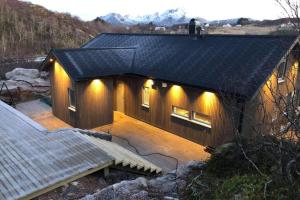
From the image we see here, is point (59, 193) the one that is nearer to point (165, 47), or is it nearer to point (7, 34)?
point (165, 47)

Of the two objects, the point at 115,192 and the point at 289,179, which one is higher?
the point at 289,179

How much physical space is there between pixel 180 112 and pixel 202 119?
121cm

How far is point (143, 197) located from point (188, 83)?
24.1 ft

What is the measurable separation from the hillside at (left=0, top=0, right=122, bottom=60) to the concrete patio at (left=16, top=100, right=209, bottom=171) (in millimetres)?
15332

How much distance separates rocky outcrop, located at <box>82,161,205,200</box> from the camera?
15.4ft

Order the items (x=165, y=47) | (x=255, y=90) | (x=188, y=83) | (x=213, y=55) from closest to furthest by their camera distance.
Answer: (x=255, y=90)
(x=188, y=83)
(x=213, y=55)
(x=165, y=47)

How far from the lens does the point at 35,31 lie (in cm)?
3700

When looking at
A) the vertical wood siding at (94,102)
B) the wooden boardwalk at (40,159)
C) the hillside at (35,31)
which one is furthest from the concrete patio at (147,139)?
the hillside at (35,31)

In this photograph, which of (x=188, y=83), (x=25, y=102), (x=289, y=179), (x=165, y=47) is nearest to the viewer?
(x=289, y=179)

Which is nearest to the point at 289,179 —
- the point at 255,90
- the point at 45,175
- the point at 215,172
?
the point at 215,172

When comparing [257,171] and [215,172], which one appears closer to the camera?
[257,171]

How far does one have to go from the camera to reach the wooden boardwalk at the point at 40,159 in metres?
6.34

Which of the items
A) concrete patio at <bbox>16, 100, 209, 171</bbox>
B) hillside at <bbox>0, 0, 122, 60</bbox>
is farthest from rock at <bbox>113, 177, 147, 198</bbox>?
hillside at <bbox>0, 0, 122, 60</bbox>

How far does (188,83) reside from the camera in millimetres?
11391
